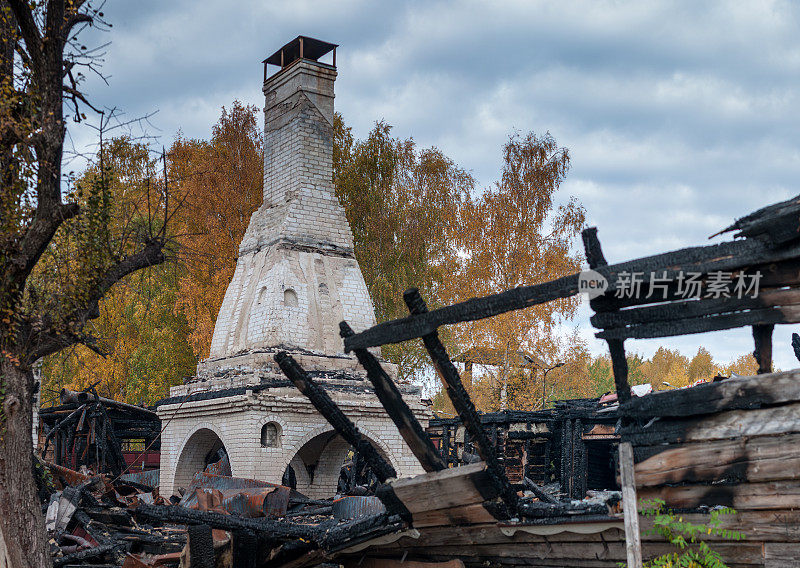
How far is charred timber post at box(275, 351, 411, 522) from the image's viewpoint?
26.1 feet

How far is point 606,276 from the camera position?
6.35m

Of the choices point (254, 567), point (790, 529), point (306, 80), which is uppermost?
point (306, 80)

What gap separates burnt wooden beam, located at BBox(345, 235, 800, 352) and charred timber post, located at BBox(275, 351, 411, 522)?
1.03m

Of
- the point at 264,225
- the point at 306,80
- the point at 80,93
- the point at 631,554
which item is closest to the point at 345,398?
the point at 264,225

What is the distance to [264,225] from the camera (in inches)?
880

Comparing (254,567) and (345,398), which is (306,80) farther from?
(254,567)

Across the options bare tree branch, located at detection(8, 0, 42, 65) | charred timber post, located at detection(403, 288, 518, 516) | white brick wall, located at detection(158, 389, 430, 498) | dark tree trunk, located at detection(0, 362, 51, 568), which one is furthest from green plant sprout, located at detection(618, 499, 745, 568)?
white brick wall, located at detection(158, 389, 430, 498)

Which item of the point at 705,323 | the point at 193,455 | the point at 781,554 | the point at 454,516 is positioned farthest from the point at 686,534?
the point at 193,455

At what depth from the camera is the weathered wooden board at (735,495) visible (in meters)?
5.98

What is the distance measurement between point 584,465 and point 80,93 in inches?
543

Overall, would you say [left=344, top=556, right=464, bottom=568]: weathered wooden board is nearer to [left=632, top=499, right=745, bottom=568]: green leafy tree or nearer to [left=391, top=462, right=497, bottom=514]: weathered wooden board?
[left=391, top=462, right=497, bottom=514]: weathered wooden board

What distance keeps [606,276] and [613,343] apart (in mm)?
560

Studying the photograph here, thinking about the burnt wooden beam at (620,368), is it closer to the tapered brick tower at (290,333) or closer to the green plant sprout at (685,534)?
the green plant sprout at (685,534)

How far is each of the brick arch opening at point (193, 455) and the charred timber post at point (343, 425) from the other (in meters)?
13.4
